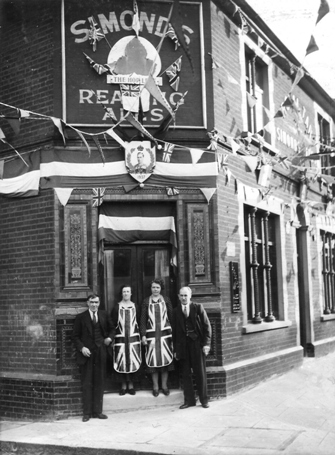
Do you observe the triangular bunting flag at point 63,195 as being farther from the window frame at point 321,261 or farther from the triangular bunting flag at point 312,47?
the window frame at point 321,261

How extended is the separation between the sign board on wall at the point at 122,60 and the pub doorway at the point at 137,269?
2.04 meters

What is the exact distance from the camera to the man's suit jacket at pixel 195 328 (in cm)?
890

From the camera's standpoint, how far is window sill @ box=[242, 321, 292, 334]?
10381mm

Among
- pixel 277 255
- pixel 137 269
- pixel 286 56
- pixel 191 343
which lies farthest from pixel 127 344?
pixel 286 56

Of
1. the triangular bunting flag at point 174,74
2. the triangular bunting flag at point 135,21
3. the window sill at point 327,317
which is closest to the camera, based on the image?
the triangular bunting flag at point 135,21

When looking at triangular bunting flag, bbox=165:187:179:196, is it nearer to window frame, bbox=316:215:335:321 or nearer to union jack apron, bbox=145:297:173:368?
union jack apron, bbox=145:297:173:368

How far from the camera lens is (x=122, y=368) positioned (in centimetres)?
895

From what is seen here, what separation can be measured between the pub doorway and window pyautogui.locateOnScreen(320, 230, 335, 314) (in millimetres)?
7745

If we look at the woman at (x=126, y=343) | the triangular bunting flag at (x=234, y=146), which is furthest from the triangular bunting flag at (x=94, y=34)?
the woman at (x=126, y=343)

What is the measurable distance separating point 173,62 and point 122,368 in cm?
505

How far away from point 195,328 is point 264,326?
105 inches

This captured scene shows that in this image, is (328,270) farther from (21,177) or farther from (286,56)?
(21,177)

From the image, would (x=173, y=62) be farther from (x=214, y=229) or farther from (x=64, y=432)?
(x=64, y=432)

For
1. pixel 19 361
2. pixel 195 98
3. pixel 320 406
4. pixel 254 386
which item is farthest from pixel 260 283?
pixel 19 361
